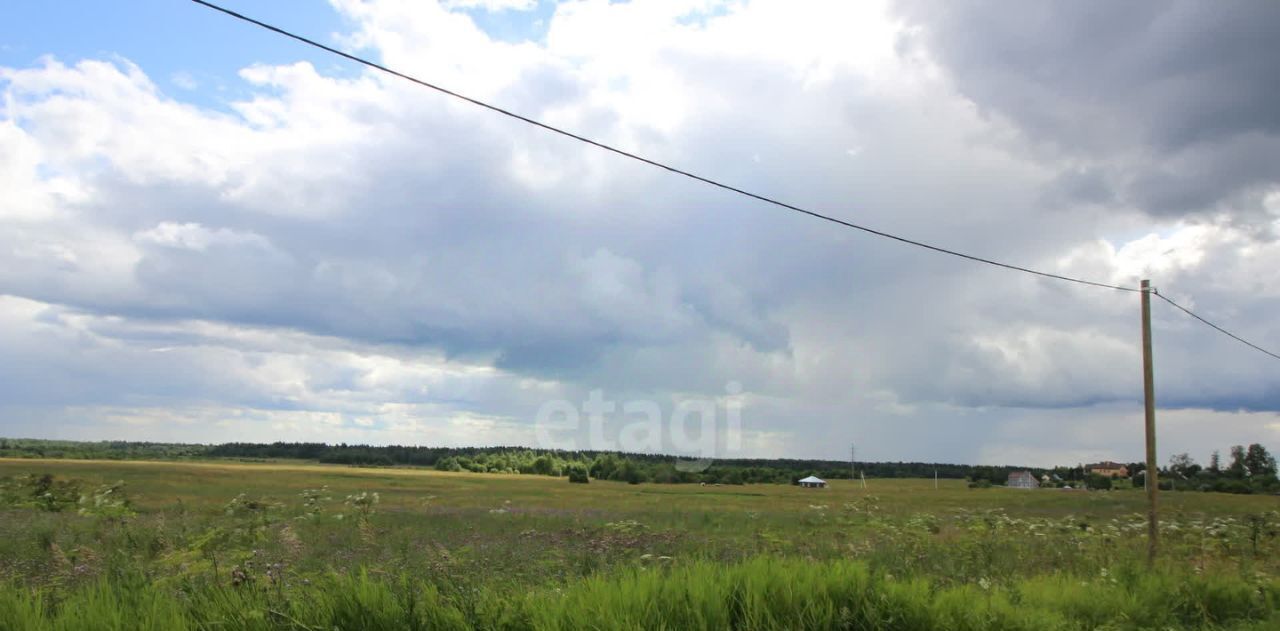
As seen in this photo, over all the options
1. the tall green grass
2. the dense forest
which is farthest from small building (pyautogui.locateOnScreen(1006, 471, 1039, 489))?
the tall green grass

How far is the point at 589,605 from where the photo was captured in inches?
319

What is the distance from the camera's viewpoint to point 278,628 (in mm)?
7402

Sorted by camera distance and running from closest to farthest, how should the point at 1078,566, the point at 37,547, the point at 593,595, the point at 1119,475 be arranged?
the point at 593,595
the point at 37,547
the point at 1078,566
the point at 1119,475

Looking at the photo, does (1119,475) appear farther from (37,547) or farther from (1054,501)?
(37,547)

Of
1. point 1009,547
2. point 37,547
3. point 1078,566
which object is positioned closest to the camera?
point 37,547

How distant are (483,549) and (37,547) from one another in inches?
322

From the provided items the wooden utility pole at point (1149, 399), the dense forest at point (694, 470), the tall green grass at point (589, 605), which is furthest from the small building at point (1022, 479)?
the tall green grass at point (589, 605)

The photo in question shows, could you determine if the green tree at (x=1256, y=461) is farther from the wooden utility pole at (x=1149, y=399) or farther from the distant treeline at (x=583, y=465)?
the wooden utility pole at (x=1149, y=399)

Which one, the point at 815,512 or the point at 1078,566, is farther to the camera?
the point at 815,512

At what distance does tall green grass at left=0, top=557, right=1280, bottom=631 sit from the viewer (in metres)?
7.36

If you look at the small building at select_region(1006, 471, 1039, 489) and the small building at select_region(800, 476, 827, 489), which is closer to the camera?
the small building at select_region(800, 476, 827, 489)

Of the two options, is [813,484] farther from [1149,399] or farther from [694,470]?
[1149,399]

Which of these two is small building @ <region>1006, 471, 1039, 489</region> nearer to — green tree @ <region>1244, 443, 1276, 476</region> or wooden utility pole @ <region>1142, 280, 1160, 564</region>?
green tree @ <region>1244, 443, 1276, 476</region>

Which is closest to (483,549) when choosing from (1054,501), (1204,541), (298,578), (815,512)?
(298,578)
